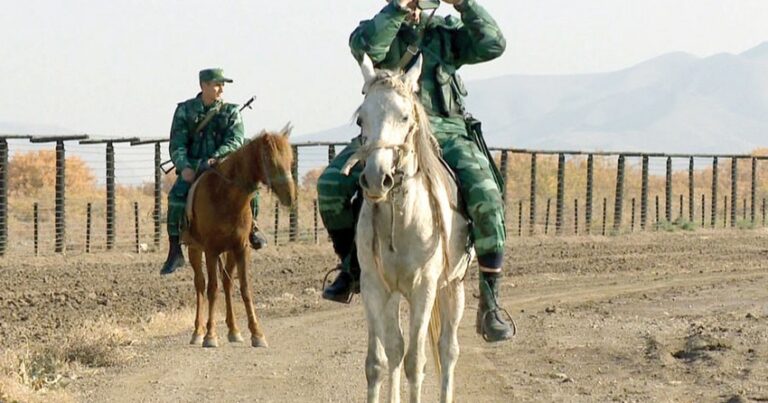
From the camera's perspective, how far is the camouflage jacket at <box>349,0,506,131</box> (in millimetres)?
11016

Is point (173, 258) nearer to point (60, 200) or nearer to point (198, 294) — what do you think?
point (198, 294)

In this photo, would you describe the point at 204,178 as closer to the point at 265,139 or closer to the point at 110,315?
A: the point at 265,139

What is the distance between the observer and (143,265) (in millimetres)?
25672

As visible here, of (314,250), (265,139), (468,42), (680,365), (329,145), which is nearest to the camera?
(468,42)

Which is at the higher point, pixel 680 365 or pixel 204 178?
pixel 204 178

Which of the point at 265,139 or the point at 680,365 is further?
the point at 265,139

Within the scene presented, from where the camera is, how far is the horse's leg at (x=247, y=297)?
50.0 ft

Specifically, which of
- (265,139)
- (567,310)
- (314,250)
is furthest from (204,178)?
(314,250)

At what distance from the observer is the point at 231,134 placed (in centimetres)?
1622

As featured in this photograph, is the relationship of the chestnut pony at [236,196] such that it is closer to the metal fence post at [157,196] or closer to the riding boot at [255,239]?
the riding boot at [255,239]

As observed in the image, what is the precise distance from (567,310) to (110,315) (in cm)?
505

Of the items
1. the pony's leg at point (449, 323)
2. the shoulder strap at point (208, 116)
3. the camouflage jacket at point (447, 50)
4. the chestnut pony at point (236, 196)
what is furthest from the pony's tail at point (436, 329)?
the shoulder strap at point (208, 116)

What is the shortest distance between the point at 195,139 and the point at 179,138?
0.23 meters

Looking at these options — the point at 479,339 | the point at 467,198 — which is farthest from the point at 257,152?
the point at 467,198
